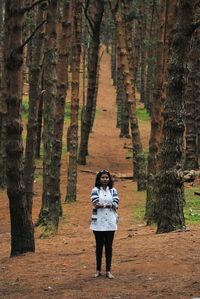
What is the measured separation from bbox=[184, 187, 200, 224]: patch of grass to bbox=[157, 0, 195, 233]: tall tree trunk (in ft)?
8.52

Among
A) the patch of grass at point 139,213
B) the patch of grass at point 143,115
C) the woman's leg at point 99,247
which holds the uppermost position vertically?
the woman's leg at point 99,247

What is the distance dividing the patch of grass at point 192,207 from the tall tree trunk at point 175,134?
8.52 feet

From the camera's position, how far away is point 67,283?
7.98 meters

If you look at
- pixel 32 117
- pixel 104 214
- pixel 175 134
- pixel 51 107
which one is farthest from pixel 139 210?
pixel 104 214

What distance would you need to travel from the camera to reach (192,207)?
51.0 feet

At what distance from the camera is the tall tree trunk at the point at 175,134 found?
10.1 metres

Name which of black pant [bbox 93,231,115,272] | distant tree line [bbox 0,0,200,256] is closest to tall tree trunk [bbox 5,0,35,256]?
distant tree line [bbox 0,0,200,256]

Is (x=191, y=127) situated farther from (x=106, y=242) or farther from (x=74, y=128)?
(x=106, y=242)

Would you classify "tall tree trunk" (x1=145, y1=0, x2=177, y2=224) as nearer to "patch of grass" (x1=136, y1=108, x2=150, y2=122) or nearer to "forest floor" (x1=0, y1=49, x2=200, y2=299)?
"forest floor" (x1=0, y1=49, x2=200, y2=299)

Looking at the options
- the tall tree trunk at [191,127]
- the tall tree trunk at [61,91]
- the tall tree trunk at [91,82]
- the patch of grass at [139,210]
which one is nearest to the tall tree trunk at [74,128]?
the patch of grass at [139,210]

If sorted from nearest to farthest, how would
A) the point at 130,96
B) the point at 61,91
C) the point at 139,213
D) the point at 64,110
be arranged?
the point at 61,91 → the point at 64,110 → the point at 139,213 → the point at 130,96

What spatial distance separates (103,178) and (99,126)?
3342cm

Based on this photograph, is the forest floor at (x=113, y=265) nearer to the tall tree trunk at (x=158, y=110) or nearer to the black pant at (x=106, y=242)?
the black pant at (x=106, y=242)

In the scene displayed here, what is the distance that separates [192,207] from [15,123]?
7457 millimetres
